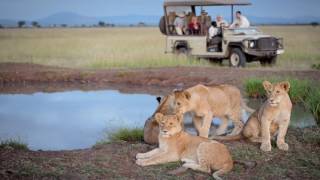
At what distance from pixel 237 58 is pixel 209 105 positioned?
34.8ft

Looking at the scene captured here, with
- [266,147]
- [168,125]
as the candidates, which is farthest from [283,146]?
[168,125]

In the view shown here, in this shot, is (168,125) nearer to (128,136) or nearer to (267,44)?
(128,136)

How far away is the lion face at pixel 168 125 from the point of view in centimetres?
669

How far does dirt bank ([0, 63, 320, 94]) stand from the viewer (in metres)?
15.8

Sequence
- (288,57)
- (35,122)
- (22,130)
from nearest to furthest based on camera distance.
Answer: (22,130)
(35,122)
(288,57)

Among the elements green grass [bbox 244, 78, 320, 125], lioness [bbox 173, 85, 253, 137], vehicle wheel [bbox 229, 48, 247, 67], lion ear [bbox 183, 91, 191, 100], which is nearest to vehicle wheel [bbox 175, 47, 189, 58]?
vehicle wheel [bbox 229, 48, 247, 67]

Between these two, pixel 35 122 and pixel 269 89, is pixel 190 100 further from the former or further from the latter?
pixel 35 122

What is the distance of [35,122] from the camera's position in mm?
11805

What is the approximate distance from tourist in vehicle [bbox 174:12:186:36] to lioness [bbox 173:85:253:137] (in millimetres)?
11085

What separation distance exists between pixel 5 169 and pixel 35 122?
5491 millimetres

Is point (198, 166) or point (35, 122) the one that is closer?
point (198, 166)

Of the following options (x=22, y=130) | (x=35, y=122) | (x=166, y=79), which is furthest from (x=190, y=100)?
(x=166, y=79)

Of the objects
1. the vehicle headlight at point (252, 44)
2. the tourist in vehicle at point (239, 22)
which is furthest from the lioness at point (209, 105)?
the tourist in vehicle at point (239, 22)

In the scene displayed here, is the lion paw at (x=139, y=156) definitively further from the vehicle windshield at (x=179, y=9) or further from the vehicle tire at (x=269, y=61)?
the vehicle windshield at (x=179, y=9)
